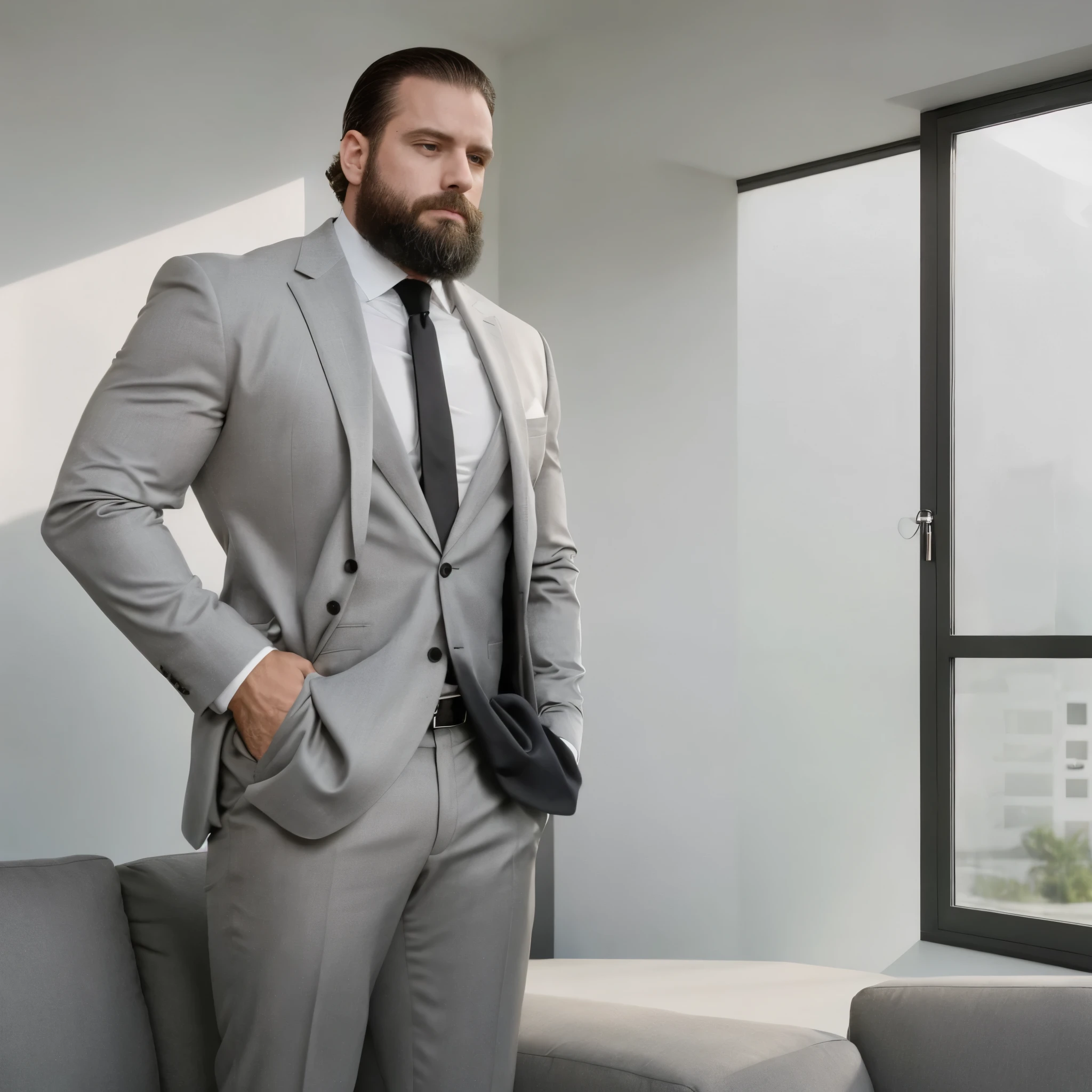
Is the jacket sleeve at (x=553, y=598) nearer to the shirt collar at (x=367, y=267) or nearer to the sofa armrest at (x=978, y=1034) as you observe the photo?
the shirt collar at (x=367, y=267)

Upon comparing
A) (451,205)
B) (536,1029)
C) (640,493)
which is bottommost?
(536,1029)

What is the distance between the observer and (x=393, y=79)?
152cm

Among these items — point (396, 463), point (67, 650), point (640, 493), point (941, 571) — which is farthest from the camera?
point (640, 493)

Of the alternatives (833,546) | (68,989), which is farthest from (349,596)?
(833,546)

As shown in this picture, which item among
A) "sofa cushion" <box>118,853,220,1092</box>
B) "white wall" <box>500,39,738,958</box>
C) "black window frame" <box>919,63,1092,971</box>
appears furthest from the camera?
"white wall" <box>500,39,738,958</box>

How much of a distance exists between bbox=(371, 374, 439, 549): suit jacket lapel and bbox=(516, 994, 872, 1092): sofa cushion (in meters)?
0.72

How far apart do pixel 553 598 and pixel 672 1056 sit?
2.07 ft


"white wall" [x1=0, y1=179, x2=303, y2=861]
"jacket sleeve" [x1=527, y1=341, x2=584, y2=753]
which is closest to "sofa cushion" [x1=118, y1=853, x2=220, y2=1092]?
"jacket sleeve" [x1=527, y1=341, x2=584, y2=753]

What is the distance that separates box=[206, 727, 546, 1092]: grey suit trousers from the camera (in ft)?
4.23

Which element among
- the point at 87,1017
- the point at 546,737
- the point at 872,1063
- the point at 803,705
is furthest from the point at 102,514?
the point at 803,705

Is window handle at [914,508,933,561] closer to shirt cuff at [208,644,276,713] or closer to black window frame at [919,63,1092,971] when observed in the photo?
black window frame at [919,63,1092,971]

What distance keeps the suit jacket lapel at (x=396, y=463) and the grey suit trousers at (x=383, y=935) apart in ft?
0.85

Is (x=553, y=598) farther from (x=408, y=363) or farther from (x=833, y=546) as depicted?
(x=833, y=546)

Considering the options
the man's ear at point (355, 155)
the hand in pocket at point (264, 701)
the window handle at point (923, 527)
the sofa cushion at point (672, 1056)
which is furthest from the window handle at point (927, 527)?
the hand in pocket at point (264, 701)
